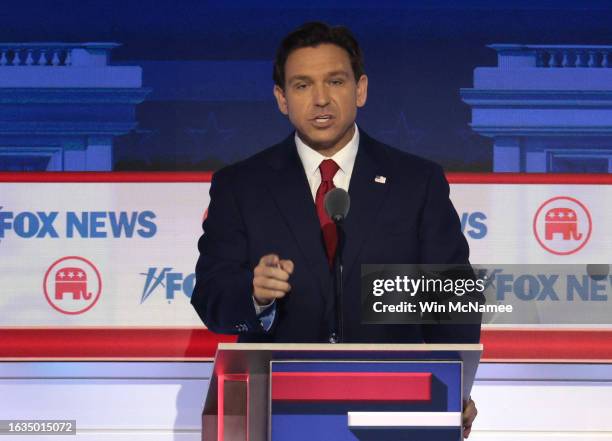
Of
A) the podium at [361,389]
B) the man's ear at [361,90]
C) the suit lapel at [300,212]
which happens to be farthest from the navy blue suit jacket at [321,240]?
the podium at [361,389]

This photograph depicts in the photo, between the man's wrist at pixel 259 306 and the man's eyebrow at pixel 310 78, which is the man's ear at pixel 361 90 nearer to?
the man's eyebrow at pixel 310 78

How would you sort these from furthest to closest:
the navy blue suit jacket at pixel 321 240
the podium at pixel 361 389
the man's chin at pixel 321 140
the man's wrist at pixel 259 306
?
the man's chin at pixel 321 140
the navy blue suit jacket at pixel 321 240
the man's wrist at pixel 259 306
the podium at pixel 361 389

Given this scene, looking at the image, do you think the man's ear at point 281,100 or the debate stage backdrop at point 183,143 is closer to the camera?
the man's ear at point 281,100

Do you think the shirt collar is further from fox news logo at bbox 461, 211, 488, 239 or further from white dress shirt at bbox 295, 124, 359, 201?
fox news logo at bbox 461, 211, 488, 239

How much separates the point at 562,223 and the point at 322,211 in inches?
55.1

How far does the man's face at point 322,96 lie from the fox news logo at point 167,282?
1.13 meters

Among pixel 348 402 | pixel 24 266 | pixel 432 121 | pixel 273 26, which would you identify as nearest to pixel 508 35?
pixel 432 121

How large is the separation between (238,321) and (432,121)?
1787mm

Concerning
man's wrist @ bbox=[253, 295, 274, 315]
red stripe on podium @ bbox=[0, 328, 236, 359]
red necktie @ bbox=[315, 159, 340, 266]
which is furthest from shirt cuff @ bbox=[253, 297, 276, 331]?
red stripe on podium @ bbox=[0, 328, 236, 359]

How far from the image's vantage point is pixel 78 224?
13.8ft

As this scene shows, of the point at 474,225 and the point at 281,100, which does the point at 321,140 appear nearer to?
the point at 281,100

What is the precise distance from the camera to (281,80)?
3305mm

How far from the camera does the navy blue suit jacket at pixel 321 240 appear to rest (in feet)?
10.1

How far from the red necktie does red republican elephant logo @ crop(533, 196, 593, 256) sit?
1264mm
